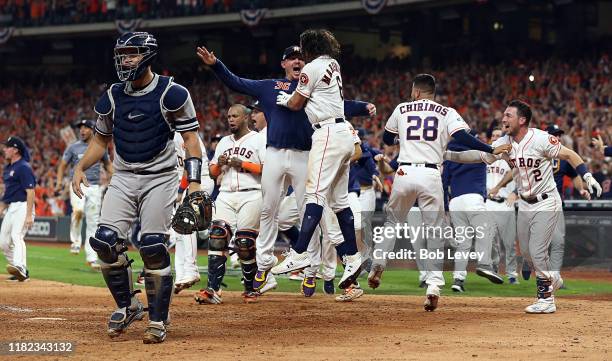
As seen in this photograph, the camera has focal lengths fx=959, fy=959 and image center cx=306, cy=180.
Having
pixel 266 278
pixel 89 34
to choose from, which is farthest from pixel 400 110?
pixel 89 34

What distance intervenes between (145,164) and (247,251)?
3146 mm

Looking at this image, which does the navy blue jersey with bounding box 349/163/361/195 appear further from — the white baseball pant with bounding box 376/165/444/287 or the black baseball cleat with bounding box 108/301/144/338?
the black baseball cleat with bounding box 108/301/144/338

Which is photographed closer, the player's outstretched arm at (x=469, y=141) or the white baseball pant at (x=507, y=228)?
the player's outstretched arm at (x=469, y=141)

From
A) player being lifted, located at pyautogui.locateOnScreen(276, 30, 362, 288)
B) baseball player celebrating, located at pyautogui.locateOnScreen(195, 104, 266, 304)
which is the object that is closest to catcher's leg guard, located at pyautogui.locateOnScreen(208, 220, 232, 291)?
baseball player celebrating, located at pyautogui.locateOnScreen(195, 104, 266, 304)

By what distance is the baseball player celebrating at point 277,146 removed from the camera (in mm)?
10008

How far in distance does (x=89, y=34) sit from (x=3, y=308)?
108 ft

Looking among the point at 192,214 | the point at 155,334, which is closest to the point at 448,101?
the point at 192,214

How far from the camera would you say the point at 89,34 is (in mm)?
41125

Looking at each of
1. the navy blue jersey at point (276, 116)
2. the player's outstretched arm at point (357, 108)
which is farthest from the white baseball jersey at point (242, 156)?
the player's outstretched arm at point (357, 108)

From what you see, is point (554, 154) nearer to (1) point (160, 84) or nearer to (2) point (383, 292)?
(2) point (383, 292)

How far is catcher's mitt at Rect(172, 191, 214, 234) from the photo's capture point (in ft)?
24.1

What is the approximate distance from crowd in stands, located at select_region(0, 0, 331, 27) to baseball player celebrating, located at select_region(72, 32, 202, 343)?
27116mm

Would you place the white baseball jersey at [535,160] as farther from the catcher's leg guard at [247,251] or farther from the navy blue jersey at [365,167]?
the navy blue jersey at [365,167]

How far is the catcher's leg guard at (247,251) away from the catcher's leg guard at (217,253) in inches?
5.7
